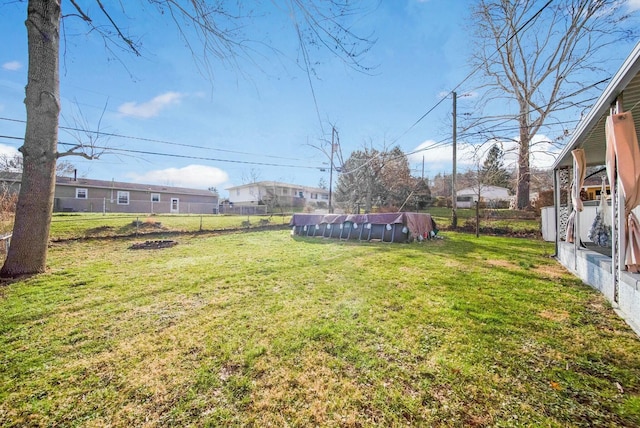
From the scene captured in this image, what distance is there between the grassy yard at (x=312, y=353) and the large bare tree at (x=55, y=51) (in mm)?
928

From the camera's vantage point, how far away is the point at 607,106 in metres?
2.93

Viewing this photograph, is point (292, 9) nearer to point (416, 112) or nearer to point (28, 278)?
point (28, 278)

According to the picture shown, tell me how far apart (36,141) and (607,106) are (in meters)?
8.39

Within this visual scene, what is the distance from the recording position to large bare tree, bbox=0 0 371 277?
255 cm

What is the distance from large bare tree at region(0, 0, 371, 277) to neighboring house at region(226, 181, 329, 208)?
2247 centimetres

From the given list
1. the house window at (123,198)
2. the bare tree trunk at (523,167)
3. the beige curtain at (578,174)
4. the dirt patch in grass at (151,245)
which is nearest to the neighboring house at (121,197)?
the house window at (123,198)

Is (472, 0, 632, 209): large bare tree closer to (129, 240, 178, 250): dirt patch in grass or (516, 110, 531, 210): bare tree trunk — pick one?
(516, 110, 531, 210): bare tree trunk

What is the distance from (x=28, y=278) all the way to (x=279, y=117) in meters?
6.82

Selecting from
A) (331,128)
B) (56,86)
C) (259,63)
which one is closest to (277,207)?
(331,128)

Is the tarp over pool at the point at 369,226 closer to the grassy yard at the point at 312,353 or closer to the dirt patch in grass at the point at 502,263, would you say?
the dirt patch in grass at the point at 502,263

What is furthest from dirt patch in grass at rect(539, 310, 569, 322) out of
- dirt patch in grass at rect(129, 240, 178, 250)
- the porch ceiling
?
dirt patch in grass at rect(129, 240, 178, 250)

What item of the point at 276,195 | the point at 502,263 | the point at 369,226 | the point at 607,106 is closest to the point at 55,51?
the point at 607,106

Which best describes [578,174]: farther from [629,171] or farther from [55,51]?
[55,51]

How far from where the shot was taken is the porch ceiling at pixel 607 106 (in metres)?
2.32
